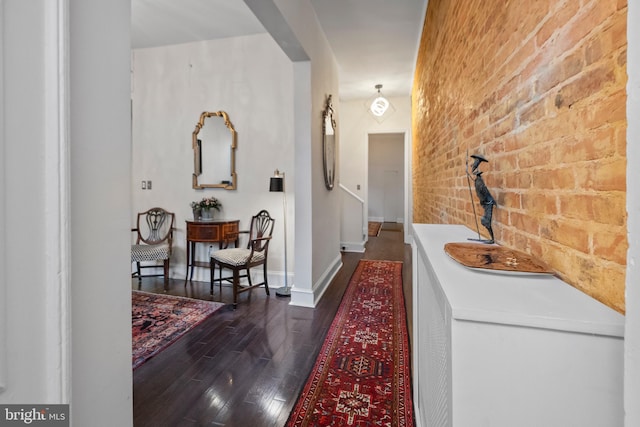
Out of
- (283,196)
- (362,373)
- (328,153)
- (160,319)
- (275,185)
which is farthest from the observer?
(328,153)

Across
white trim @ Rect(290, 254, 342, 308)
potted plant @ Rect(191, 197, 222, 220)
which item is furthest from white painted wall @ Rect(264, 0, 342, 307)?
potted plant @ Rect(191, 197, 222, 220)

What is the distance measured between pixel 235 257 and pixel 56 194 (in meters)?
2.51

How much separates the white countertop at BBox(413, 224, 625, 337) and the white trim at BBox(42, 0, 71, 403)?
2.76 feet

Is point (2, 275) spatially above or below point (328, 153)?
below

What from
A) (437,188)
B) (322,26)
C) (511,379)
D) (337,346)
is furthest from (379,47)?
(511,379)

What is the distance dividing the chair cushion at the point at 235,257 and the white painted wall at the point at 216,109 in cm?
50

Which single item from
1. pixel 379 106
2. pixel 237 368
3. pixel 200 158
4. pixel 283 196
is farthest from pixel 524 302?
pixel 379 106

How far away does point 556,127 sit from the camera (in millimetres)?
792

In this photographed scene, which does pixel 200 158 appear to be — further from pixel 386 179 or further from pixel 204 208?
pixel 386 179

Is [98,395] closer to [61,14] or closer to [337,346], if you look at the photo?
[61,14]

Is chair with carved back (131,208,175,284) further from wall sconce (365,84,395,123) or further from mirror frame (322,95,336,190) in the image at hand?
wall sconce (365,84,395,123)

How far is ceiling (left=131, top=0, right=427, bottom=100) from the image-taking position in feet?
9.99

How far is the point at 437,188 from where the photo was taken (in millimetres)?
2631

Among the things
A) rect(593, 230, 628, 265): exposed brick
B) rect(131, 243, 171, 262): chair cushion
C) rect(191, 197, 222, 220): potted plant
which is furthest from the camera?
rect(191, 197, 222, 220): potted plant
